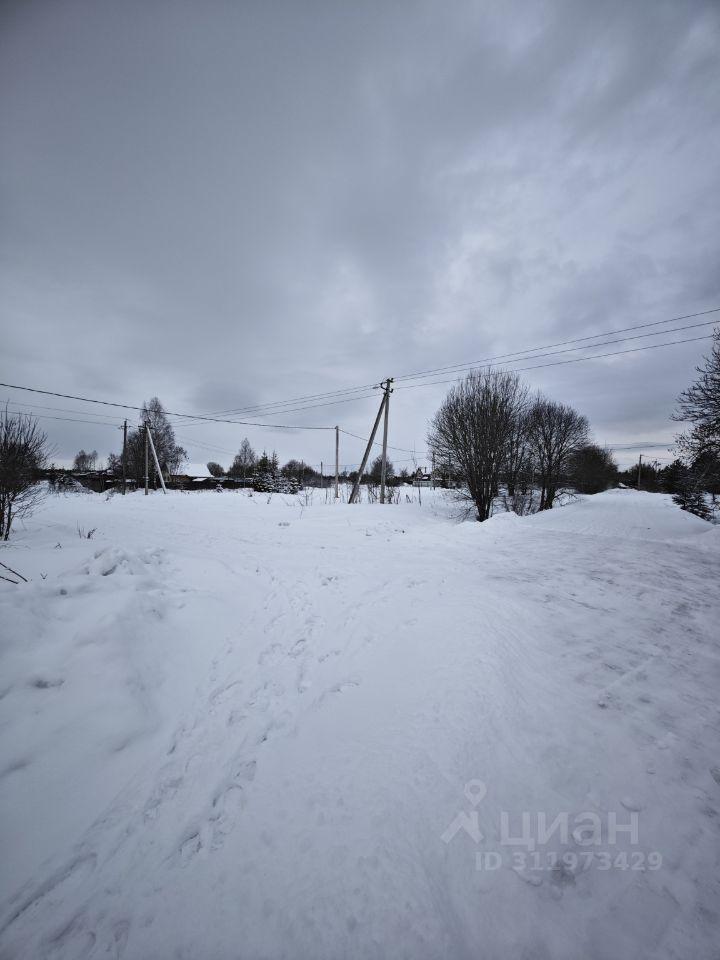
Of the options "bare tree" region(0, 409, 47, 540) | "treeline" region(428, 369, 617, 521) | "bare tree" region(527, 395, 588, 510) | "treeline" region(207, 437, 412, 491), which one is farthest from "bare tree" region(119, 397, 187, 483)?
"bare tree" region(527, 395, 588, 510)

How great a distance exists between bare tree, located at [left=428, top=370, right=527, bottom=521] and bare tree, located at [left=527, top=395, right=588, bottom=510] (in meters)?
6.90

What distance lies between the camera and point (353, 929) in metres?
1.27

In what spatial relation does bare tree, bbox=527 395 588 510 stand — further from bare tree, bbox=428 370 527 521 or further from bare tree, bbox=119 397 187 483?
bare tree, bbox=119 397 187 483

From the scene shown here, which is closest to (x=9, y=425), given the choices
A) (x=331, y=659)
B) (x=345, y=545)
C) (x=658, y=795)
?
(x=345, y=545)

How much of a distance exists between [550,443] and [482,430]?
9967 mm

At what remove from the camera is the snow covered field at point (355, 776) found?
1.29m

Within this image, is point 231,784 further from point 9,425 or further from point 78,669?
point 9,425

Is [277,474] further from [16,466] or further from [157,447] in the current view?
[16,466]

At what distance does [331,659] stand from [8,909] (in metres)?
2.13

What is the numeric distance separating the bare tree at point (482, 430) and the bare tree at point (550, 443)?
22.6ft

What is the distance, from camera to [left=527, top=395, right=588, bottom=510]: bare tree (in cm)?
2117
